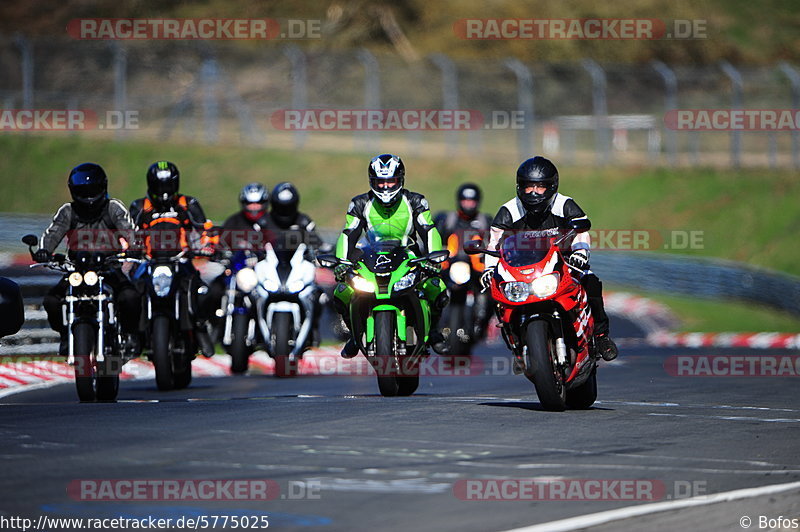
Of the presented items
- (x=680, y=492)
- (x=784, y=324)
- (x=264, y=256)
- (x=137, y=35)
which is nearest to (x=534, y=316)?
(x=680, y=492)

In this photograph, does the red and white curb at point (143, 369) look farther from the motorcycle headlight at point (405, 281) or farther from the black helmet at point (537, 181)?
the black helmet at point (537, 181)

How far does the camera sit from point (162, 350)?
1416 cm

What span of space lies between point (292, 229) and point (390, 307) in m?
Result: 5.12

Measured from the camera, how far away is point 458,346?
18.8 metres

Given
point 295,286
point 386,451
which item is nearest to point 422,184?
point 295,286

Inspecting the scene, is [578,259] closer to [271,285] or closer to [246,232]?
[271,285]

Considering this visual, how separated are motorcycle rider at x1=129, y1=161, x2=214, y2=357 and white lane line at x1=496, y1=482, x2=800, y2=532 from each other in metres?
7.76

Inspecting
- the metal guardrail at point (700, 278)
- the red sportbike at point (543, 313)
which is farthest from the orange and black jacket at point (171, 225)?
the metal guardrail at point (700, 278)

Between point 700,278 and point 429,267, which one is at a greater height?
point 700,278

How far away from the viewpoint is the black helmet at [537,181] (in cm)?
1157

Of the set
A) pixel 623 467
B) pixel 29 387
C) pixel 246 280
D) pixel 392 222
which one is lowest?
pixel 623 467

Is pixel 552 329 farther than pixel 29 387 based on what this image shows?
No

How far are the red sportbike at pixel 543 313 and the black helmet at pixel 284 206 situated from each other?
6497 millimetres

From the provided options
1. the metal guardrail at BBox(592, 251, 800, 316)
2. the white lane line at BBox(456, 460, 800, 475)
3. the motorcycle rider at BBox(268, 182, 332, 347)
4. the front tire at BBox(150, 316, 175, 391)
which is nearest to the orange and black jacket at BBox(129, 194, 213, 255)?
the front tire at BBox(150, 316, 175, 391)
